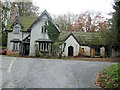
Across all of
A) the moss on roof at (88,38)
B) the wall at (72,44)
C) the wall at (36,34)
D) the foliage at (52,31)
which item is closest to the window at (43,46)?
the wall at (36,34)

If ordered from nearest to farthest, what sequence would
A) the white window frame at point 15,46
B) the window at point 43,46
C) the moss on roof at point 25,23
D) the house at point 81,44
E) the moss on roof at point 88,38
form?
the moss on roof at point 88,38 < the house at point 81,44 < the window at point 43,46 < the white window frame at point 15,46 < the moss on roof at point 25,23

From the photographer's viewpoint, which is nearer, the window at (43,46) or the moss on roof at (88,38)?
the moss on roof at (88,38)

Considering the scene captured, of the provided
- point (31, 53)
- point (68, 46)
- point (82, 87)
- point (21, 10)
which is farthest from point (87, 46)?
point (21, 10)

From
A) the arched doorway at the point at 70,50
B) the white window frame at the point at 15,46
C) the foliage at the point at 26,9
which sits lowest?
the arched doorway at the point at 70,50

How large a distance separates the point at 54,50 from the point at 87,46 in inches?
200

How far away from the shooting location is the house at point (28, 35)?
16.7 metres

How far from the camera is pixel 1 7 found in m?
7.42

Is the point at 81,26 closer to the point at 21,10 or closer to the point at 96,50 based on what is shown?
the point at 96,50

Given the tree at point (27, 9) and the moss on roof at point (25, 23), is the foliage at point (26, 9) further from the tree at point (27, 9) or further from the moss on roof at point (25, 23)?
the moss on roof at point (25, 23)

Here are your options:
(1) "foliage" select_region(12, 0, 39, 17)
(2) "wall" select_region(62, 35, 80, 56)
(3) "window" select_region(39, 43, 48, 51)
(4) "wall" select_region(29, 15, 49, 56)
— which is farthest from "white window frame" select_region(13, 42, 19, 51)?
(1) "foliage" select_region(12, 0, 39, 17)

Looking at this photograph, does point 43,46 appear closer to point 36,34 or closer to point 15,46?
point 36,34

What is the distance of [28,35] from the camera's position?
18.2m

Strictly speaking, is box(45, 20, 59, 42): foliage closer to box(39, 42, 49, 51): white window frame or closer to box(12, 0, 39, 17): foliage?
box(39, 42, 49, 51): white window frame

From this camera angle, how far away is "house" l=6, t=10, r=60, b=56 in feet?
54.7
